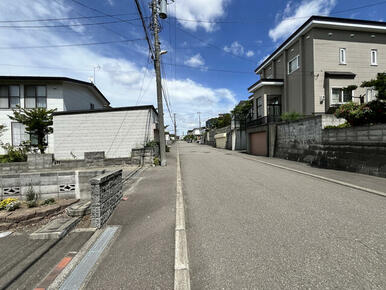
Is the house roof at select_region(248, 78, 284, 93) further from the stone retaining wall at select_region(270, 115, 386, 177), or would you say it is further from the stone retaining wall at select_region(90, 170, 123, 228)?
the stone retaining wall at select_region(90, 170, 123, 228)

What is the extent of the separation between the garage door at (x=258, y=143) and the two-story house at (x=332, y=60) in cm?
181

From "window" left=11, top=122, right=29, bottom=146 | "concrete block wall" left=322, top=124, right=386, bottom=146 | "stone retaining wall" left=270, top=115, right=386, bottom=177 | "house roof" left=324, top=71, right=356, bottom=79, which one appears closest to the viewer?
"concrete block wall" left=322, top=124, right=386, bottom=146

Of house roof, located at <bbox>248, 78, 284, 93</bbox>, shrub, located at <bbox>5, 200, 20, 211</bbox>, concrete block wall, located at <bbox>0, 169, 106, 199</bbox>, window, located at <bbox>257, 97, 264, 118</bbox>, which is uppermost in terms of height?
house roof, located at <bbox>248, 78, 284, 93</bbox>

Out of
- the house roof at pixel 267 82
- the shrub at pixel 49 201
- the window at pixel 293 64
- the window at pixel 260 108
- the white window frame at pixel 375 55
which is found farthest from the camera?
the window at pixel 260 108

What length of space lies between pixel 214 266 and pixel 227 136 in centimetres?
2492

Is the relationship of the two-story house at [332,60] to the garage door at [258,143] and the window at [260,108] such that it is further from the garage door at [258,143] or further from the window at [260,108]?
the window at [260,108]

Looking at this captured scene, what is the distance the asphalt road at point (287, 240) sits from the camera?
191 centimetres

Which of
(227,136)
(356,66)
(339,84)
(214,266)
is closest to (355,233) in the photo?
(214,266)

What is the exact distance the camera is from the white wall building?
1140 centimetres

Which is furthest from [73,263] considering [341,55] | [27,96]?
[341,55]

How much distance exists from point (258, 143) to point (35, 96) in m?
20.7

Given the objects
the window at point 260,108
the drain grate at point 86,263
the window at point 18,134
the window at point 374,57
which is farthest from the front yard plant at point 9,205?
the window at point 374,57

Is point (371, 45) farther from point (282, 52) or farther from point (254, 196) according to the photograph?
point (254, 196)

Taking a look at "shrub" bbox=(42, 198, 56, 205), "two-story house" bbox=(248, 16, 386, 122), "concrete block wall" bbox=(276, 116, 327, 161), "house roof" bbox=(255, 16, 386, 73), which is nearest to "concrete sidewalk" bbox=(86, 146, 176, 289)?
"shrub" bbox=(42, 198, 56, 205)
